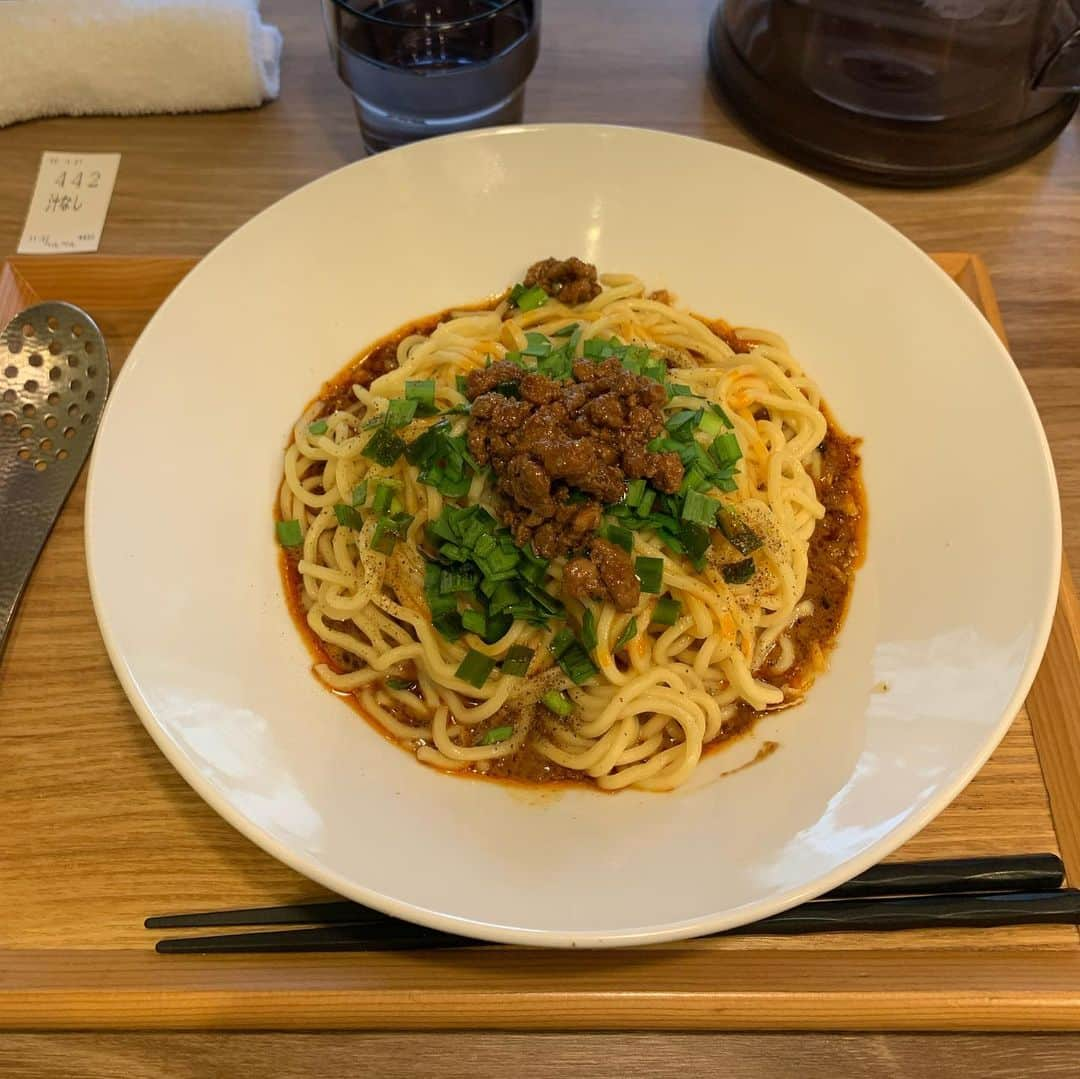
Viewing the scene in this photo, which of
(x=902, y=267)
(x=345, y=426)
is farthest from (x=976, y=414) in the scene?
(x=345, y=426)

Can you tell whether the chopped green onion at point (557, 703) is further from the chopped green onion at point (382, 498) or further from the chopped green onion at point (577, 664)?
the chopped green onion at point (382, 498)

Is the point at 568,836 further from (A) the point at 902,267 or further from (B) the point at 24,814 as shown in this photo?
(A) the point at 902,267

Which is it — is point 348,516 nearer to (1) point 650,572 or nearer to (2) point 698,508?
(1) point 650,572

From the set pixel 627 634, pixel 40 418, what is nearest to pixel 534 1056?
pixel 627 634

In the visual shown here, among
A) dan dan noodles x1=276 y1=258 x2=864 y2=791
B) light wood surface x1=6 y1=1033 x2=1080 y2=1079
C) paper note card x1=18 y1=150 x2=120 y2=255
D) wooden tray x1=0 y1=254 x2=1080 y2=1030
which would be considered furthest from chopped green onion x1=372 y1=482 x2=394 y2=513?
paper note card x1=18 y1=150 x2=120 y2=255

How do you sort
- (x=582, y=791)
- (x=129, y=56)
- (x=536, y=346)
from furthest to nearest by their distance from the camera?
(x=129, y=56)
(x=536, y=346)
(x=582, y=791)
